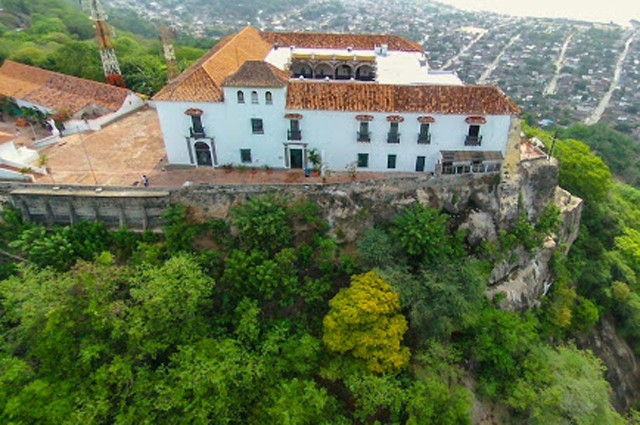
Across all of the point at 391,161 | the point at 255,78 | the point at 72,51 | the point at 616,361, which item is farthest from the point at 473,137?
the point at 72,51

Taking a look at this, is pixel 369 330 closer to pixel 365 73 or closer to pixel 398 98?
pixel 398 98

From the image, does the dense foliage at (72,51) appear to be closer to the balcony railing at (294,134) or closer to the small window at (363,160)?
the balcony railing at (294,134)

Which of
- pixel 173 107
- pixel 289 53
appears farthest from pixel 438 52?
pixel 173 107

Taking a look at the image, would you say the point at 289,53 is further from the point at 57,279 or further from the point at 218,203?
the point at 57,279

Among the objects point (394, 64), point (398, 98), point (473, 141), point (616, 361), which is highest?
point (394, 64)

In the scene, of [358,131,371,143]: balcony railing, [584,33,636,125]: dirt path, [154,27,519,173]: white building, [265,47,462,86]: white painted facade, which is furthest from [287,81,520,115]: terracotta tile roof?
[584,33,636,125]: dirt path

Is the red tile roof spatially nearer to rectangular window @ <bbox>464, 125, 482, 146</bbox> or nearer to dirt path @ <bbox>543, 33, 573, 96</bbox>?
rectangular window @ <bbox>464, 125, 482, 146</bbox>
